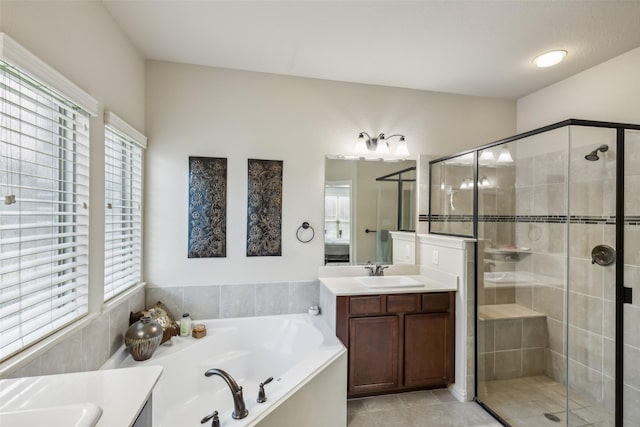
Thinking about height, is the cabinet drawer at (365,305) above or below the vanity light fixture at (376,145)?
below

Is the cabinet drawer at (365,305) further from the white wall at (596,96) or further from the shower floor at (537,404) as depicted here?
the white wall at (596,96)

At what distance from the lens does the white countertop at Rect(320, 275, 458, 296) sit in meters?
2.42

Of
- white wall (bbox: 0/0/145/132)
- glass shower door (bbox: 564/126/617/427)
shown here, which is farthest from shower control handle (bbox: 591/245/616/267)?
white wall (bbox: 0/0/145/132)

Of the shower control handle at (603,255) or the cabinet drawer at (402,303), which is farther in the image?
the cabinet drawer at (402,303)

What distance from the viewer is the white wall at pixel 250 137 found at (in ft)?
8.50

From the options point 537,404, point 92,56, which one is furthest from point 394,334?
point 92,56

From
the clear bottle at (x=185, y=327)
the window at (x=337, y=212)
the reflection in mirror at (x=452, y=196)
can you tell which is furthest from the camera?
the window at (x=337, y=212)

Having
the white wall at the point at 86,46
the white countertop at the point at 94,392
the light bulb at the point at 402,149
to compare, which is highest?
the white wall at the point at 86,46

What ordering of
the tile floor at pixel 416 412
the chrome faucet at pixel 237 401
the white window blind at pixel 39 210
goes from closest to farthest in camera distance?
the white window blind at pixel 39 210 → the chrome faucet at pixel 237 401 → the tile floor at pixel 416 412

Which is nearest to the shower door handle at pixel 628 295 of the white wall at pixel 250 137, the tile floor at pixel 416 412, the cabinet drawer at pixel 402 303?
the tile floor at pixel 416 412

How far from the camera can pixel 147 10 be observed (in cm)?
193

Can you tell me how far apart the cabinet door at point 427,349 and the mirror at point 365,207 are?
0.70m

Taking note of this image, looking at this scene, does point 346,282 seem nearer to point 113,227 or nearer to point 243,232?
point 243,232

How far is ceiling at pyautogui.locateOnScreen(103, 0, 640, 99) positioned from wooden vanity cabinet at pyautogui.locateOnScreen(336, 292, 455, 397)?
188cm
